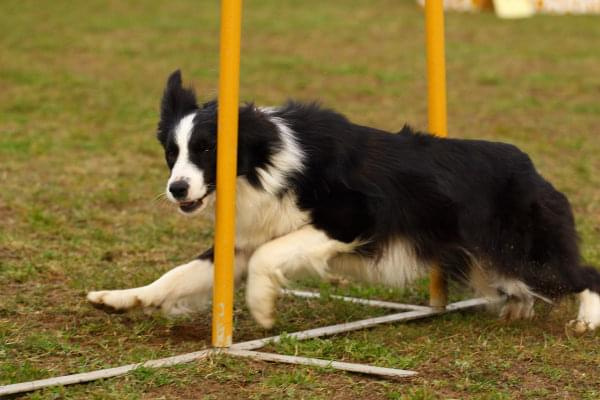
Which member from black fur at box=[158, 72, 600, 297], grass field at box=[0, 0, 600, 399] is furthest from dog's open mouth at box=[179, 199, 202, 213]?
grass field at box=[0, 0, 600, 399]

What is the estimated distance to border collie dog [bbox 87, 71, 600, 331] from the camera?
4660 millimetres

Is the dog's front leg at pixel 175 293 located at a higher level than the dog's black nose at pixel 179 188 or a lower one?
lower

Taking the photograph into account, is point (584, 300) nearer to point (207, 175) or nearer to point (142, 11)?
point (207, 175)

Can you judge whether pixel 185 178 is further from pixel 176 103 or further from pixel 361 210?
pixel 361 210

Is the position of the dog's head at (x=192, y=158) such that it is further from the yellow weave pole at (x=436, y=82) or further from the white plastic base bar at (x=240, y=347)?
the yellow weave pole at (x=436, y=82)

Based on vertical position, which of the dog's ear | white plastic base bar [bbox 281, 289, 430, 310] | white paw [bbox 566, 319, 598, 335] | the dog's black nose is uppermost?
the dog's ear

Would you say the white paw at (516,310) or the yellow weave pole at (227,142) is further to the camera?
the white paw at (516,310)

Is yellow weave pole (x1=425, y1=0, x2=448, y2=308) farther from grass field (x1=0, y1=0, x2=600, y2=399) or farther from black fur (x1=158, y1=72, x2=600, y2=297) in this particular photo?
black fur (x1=158, y1=72, x2=600, y2=297)

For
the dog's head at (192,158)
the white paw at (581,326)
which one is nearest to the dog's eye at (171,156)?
the dog's head at (192,158)

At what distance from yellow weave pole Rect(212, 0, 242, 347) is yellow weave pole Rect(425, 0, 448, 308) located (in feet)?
4.30

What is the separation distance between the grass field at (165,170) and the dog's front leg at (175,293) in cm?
10

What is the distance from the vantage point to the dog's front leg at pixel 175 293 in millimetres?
4879

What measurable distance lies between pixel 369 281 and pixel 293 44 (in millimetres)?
10996

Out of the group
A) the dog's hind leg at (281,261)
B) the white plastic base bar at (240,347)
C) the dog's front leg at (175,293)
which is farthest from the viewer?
the dog's front leg at (175,293)
